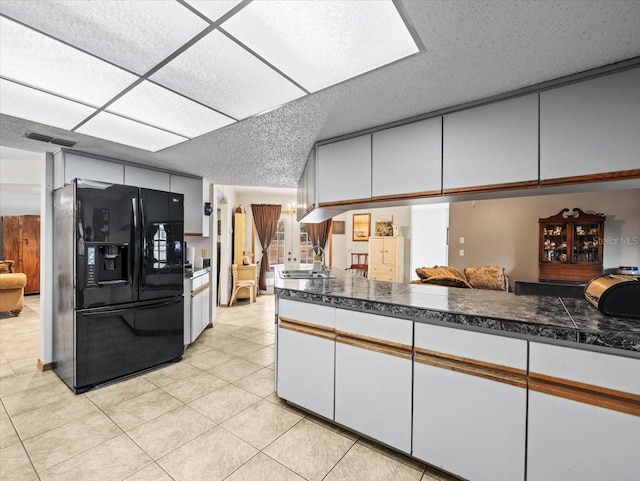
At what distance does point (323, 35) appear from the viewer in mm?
1290

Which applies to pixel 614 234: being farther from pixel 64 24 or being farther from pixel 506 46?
pixel 64 24

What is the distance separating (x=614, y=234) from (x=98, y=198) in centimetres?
705

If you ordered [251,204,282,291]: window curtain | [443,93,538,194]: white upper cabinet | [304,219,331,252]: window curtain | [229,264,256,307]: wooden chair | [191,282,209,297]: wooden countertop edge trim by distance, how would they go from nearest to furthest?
[443,93,538,194]: white upper cabinet < [191,282,209,297]: wooden countertop edge trim < [229,264,256,307]: wooden chair < [251,204,282,291]: window curtain < [304,219,331,252]: window curtain

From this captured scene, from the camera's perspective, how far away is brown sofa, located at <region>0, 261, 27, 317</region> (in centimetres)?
493

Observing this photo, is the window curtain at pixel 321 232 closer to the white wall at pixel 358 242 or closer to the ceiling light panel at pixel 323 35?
the white wall at pixel 358 242

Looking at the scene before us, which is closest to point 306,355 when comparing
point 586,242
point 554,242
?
point 554,242

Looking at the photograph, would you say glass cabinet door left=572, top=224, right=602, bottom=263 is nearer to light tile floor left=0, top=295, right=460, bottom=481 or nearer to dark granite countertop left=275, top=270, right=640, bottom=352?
dark granite countertop left=275, top=270, right=640, bottom=352

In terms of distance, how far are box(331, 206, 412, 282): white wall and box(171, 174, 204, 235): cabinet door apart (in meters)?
3.93

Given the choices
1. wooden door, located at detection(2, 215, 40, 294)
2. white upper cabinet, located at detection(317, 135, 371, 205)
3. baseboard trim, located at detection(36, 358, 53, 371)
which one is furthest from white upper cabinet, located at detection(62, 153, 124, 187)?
wooden door, located at detection(2, 215, 40, 294)

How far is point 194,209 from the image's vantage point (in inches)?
162

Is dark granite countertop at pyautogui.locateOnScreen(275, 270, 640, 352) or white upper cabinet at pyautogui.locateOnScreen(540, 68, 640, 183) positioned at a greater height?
white upper cabinet at pyautogui.locateOnScreen(540, 68, 640, 183)

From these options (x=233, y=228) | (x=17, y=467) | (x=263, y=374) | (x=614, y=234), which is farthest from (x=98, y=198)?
(x=614, y=234)

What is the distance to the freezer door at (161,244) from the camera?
291cm

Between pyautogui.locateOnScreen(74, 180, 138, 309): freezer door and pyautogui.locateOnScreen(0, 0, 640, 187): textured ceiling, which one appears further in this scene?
pyautogui.locateOnScreen(74, 180, 138, 309): freezer door
